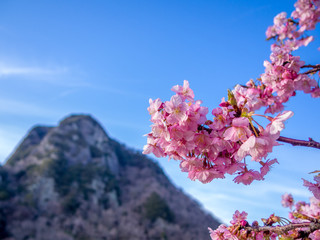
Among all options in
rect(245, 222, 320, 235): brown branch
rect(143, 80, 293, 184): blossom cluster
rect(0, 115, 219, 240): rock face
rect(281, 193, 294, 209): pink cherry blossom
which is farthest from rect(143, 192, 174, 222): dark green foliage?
rect(143, 80, 293, 184): blossom cluster

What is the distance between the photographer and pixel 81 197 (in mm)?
31125

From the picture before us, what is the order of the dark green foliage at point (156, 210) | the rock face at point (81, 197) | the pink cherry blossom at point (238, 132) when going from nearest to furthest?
1. the pink cherry blossom at point (238, 132)
2. the rock face at point (81, 197)
3. the dark green foliage at point (156, 210)

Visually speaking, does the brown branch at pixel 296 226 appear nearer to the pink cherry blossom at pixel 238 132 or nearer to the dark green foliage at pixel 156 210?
the pink cherry blossom at pixel 238 132

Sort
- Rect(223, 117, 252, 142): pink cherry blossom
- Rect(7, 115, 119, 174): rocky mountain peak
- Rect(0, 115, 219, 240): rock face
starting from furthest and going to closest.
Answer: Rect(7, 115, 119, 174): rocky mountain peak
Rect(0, 115, 219, 240): rock face
Rect(223, 117, 252, 142): pink cherry blossom

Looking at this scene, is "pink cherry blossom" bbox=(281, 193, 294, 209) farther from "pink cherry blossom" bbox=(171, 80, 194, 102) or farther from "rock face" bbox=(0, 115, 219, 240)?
"rock face" bbox=(0, 115, 219, 240)

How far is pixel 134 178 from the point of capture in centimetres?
4516

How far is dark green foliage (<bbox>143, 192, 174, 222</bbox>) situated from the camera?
30766mm

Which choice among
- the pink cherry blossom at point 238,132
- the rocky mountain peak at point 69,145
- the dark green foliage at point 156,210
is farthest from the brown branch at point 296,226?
the rocky mountain peak at point 69,145

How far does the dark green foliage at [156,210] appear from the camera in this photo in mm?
30766

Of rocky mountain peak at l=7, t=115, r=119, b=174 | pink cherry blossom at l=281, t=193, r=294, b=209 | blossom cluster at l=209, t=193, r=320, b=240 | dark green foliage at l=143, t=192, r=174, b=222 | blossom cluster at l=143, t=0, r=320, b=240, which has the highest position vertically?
rocky mountain peak at l=7, t=115, r=119, b=174

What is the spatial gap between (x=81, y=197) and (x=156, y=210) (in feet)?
33.8

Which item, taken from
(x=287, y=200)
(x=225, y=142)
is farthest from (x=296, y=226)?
(x=287, y=200)

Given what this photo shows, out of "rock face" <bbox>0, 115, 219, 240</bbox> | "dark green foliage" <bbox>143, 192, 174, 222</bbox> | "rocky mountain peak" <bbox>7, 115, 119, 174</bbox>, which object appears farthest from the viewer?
"rocky mountain peak" <bbox>7, 115, 119, 174</bbox>

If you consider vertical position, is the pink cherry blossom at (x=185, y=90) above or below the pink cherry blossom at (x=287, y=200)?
below
